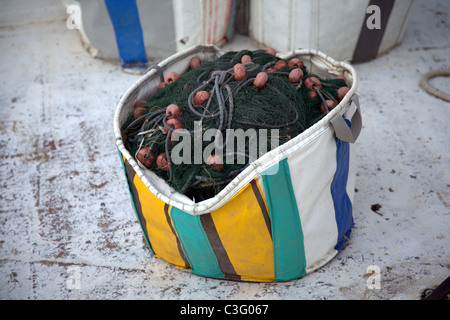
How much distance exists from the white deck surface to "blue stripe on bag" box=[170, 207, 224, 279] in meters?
0.08

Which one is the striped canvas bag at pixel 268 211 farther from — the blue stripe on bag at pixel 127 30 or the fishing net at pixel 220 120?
the blue stripe on bag at pixel 127 30

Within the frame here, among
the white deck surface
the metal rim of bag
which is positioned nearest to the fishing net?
the metal rim of bag

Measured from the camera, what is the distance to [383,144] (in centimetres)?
248

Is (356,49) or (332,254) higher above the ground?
(356,49)

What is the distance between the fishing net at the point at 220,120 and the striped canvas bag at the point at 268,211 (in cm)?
9

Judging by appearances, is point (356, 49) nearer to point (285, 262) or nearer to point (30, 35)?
point (285, 262)

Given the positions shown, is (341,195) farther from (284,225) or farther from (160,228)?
(160,228)

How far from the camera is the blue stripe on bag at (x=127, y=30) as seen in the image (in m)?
2.89

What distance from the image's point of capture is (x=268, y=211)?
1504 millimetres

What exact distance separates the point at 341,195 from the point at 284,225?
37cm

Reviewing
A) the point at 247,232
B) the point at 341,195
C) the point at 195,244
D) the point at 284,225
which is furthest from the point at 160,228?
the point at 341,195

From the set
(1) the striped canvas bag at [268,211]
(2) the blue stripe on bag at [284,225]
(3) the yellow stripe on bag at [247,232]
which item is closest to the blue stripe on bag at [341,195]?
(1) the striped canvas bag at [268,211]

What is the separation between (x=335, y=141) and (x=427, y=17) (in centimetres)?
270
